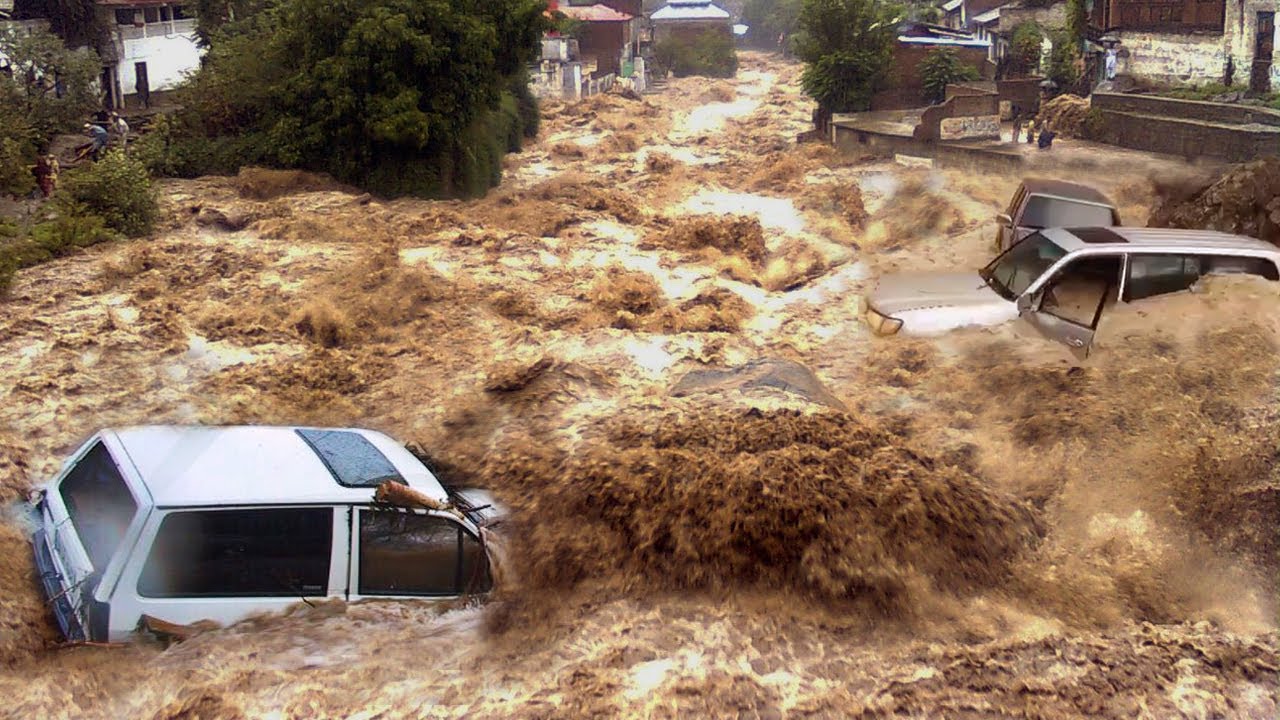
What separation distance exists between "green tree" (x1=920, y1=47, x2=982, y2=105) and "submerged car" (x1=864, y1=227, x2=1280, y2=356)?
23.4m

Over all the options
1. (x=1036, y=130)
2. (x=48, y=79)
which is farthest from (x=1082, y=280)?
(x=48, y=79)

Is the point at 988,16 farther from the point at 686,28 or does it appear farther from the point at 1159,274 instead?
the point at 1159,274

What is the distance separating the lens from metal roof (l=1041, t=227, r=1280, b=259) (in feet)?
34.2

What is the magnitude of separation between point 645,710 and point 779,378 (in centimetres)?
500

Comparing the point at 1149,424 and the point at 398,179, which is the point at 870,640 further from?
the point at 398,179

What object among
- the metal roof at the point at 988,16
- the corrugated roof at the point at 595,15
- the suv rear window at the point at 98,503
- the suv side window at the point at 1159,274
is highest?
the corrugated roof at the point at 595,15

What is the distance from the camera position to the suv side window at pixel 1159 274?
10430 mm

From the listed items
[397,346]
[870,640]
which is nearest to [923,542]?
[870,640]

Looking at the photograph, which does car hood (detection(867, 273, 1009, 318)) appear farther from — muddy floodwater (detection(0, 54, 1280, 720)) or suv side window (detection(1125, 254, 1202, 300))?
suv side window (detection(1125, 254, 1202, 300))

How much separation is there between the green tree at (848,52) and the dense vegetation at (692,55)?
2557cm

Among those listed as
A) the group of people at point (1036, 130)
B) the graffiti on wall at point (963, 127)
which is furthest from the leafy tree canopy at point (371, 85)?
the group of people at point (1036, 130)

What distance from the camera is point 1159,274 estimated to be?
10.5m

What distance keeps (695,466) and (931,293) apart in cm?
444

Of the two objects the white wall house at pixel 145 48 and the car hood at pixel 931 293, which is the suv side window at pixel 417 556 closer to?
the car hood at pixel 931 293
